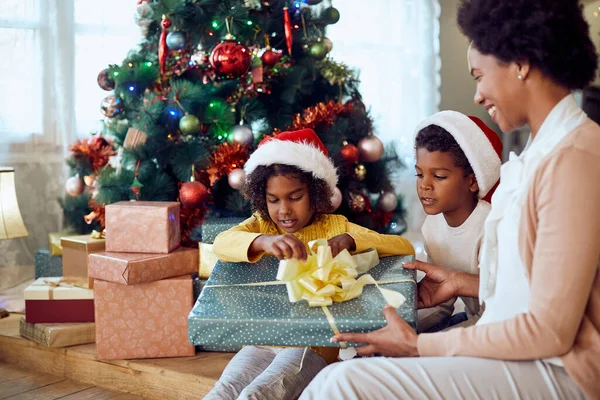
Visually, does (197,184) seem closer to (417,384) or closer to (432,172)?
(432,172)

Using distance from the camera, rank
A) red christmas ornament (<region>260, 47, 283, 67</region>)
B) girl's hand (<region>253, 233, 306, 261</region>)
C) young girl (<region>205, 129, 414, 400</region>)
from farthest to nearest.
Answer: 1. red christmas ornament (<region>260, 47, 283, 67</region>)
2. young girl (<region>205, 129, 414, 400</region>)
3. girl's hand (<region>253, 233, 306, 261</region>)

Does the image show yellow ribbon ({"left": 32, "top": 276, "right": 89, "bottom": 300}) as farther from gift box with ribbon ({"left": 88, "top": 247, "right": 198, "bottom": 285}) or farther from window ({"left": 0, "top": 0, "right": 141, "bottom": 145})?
window ({"left": 0, "top": 0, "right": 141, "bottom": 145})

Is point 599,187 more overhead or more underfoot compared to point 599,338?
more overhead

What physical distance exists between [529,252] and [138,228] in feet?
5.21

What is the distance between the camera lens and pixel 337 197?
2.75 m

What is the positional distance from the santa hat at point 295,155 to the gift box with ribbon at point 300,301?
50 cm

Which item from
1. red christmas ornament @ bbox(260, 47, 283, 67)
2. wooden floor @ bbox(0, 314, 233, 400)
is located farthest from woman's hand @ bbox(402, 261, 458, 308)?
red christmas ornament @ bbox(260, 47, 283, 67)

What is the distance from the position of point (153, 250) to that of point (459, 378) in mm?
1501

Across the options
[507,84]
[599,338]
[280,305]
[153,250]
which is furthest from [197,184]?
[599,338]

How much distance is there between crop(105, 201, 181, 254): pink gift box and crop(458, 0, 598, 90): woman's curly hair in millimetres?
1476

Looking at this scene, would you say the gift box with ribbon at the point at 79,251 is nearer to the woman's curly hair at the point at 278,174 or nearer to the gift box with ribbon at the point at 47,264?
the gift box with ribbon at the point at 47,264

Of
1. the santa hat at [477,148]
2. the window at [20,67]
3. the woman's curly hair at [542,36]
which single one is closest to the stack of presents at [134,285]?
the santa hat at [477,148]

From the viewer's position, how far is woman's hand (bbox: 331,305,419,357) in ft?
4.33

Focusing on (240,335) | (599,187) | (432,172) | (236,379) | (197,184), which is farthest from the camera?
(197,184)
